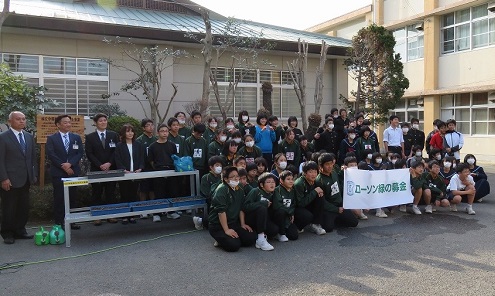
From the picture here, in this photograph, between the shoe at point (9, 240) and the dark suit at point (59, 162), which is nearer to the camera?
the shoe at point (9, 240)

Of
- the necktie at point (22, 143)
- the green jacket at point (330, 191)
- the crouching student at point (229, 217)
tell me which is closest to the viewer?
the crouching student at point (229, 217)

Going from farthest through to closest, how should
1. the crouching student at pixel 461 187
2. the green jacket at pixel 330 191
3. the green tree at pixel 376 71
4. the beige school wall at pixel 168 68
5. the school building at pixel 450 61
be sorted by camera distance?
the school building at pixel 450 61 < the green tree at pixel 376 71 < the beige school wall at pixel 168 68 < the crouching student at pixel 461 187 < the green jacket at pixel 330 191

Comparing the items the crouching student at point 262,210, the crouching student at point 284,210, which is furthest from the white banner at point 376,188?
the crouching student at point 262,210

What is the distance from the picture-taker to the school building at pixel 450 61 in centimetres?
1930

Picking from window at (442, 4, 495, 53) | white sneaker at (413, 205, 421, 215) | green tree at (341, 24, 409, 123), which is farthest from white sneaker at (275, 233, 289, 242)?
window at (442, 4, 495, 53)

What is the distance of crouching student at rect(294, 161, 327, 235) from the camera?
6512 millimetres

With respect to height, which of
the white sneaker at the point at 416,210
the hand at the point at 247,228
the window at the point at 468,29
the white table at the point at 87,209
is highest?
the window at the point at 468,29

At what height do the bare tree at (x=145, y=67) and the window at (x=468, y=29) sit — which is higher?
the window at (x=468, y=29)

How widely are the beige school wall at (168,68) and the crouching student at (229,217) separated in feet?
27.7

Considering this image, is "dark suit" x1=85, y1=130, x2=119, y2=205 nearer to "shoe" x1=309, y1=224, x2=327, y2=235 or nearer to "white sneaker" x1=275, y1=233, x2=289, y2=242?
"white sneaker" x1=275, y1=233, x2=289, y2=242

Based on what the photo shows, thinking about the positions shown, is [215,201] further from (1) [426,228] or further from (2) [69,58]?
(2) [69,58]

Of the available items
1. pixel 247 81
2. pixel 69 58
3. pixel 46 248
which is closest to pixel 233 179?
pixel 46 248

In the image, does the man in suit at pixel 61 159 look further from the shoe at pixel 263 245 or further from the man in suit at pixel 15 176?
the shoe at pixel 263 245

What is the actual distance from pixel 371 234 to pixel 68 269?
4354 mm
